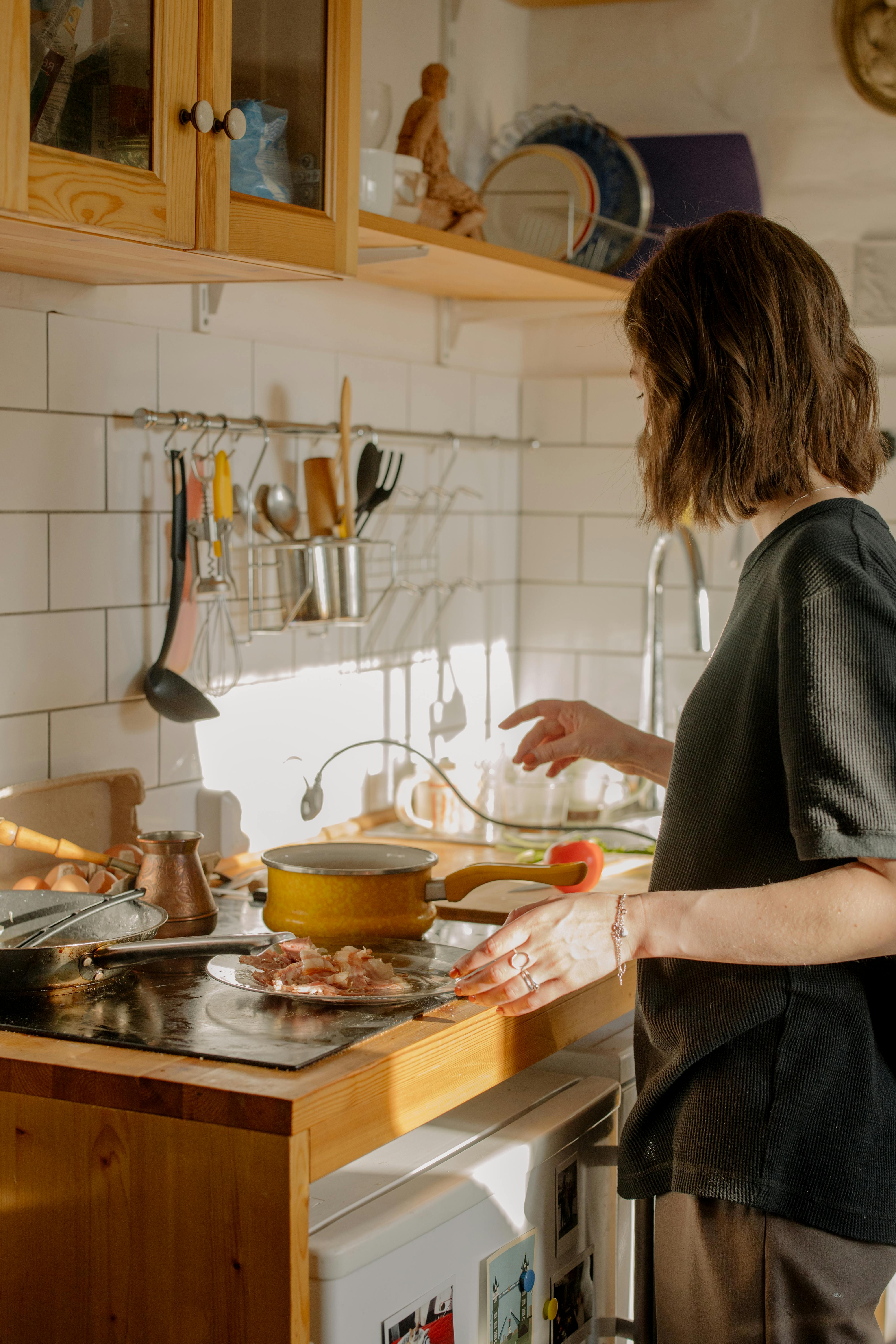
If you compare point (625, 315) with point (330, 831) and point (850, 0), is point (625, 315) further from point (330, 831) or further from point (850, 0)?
point (850, 0)

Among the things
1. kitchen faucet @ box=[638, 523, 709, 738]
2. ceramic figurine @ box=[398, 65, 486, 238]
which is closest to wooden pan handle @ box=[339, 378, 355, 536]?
ceramic figurine @ box=[398, 65, 486, 238]

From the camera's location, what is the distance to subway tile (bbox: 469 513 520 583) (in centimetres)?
262

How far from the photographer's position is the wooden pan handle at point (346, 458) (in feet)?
6.61

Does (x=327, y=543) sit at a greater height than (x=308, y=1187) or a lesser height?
greater

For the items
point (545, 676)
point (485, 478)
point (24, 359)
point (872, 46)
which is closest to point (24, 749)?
point (24, 359)

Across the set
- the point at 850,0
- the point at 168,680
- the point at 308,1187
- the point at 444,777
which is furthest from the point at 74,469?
the point at 850,0

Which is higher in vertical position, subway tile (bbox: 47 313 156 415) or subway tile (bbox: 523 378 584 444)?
subway tile (bbox: 523 378 584 444)

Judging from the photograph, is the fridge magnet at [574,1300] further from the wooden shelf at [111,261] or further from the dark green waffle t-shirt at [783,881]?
the wooden shelf at [111,261]

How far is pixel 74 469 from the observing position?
1.67 m

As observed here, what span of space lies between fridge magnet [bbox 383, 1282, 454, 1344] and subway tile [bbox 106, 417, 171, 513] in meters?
0.98

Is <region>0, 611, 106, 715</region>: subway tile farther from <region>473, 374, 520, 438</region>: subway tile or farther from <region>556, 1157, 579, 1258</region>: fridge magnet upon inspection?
<region>473, 374, 520, 438</region>: subway tile

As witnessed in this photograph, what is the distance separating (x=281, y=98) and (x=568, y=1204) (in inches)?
44.6

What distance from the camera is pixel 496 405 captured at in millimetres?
2646

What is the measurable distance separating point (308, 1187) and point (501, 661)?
→ 177cm
